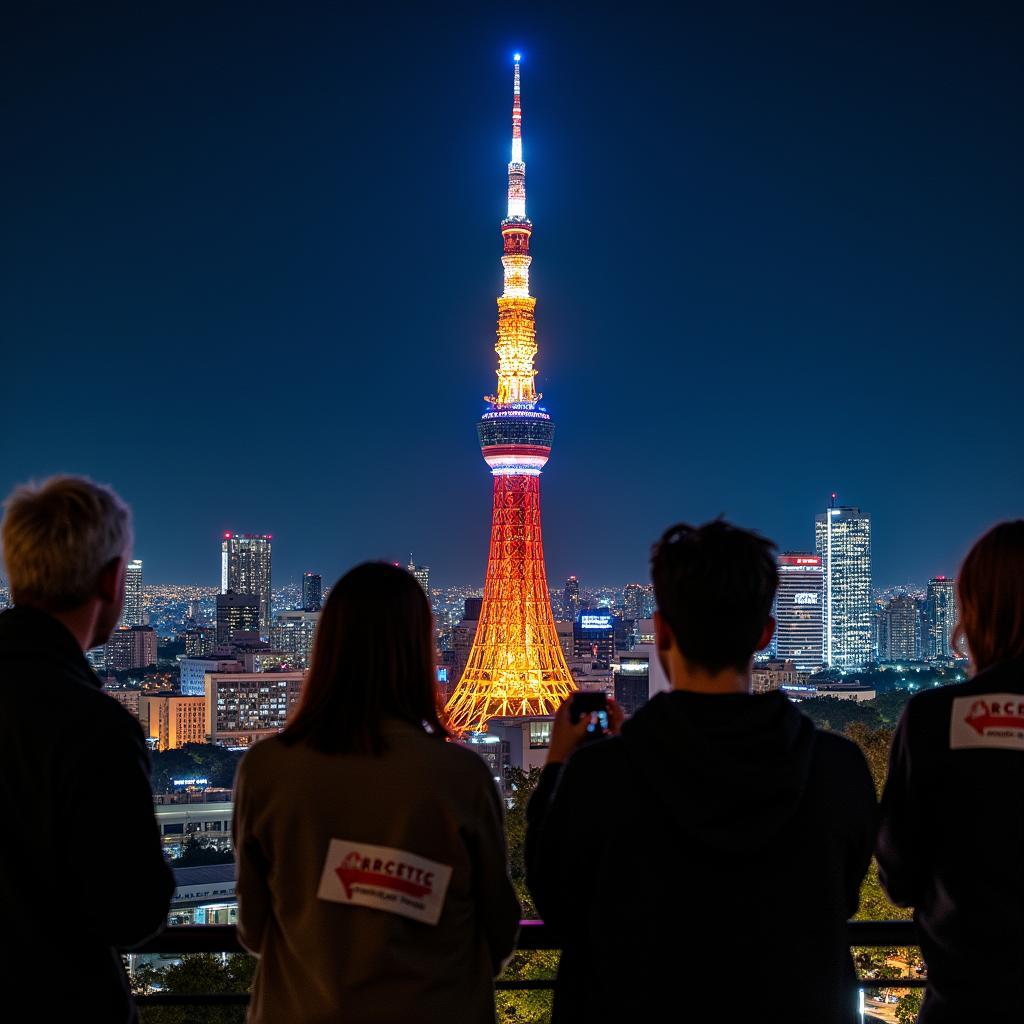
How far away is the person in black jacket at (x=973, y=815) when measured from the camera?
6.12ft

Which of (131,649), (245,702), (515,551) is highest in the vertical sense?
(515,551)

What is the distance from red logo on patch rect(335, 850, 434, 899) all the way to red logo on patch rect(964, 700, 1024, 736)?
36.5 inches

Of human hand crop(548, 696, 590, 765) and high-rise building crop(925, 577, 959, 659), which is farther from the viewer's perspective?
high-rise building crop(925, 577, 959, 659)

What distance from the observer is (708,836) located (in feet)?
5.22

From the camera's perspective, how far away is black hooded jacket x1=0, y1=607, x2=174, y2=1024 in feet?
5.60

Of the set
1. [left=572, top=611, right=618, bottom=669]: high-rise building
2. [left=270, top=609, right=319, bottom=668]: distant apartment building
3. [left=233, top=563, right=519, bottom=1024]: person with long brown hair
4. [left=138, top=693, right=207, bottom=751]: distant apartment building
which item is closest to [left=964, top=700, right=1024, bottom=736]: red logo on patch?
[left=233, top=563, right=519, bottom=1024]: person with long brown hair

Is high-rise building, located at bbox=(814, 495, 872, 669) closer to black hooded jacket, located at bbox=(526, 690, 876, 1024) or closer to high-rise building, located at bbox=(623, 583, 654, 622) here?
high-rise building, located at bbox=(623, 583, 654, 622)

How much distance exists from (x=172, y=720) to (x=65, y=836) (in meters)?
46.8

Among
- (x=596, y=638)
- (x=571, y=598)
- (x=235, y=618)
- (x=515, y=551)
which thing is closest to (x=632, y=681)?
(x=515, y=551)

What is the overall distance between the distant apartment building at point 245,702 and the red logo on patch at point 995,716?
150 ft

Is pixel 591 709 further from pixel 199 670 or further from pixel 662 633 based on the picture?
pixel 199 670

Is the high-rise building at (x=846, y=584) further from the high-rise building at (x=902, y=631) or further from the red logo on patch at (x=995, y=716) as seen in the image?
the red logo on patch at (x=995, y=716)

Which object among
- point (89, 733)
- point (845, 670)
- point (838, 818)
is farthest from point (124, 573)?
point (845, 670)

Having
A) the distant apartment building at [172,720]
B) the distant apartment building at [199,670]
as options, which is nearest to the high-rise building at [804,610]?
the distant apartment building at [199,670]
